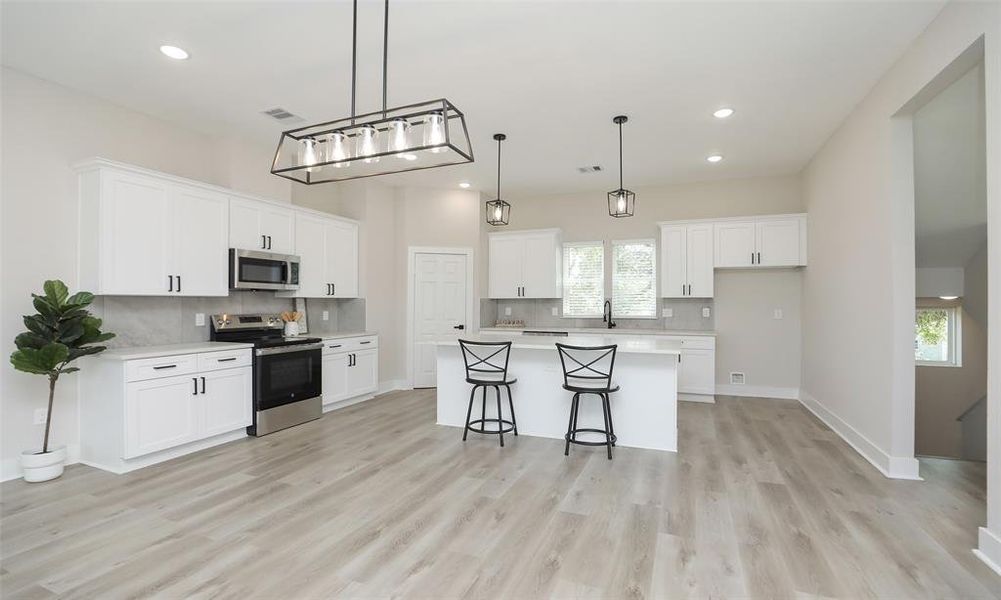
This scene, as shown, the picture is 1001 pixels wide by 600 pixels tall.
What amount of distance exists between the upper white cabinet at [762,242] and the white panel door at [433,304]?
11.8 ft

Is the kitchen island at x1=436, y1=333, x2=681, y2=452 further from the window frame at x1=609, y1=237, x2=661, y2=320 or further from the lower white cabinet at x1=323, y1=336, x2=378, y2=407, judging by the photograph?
the window frame at x1=609, y1=237, x2=661, y2=320

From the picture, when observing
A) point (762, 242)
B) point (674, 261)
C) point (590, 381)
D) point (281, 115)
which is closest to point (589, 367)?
point (590, 381)

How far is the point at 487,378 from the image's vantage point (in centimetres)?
450

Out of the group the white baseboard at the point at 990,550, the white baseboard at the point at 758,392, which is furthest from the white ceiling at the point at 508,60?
the white baseboard at the point at 758,392

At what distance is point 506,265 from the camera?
7.21 m

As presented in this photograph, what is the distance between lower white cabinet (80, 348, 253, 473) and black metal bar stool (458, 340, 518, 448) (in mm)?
2183

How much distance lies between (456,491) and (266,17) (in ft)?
10.6

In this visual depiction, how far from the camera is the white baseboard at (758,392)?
620cm

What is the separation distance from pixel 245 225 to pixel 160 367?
1659mm

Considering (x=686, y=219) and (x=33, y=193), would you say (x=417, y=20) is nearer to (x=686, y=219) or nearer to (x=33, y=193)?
(x=33, y=193)

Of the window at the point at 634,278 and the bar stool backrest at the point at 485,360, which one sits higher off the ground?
the window at the point at 634,278

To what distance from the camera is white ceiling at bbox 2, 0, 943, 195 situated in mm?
2820

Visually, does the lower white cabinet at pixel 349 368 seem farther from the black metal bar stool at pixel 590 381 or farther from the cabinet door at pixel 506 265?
the black metal bar stool at pixel 590 381

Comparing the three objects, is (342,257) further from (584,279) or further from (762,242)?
(762,242)
